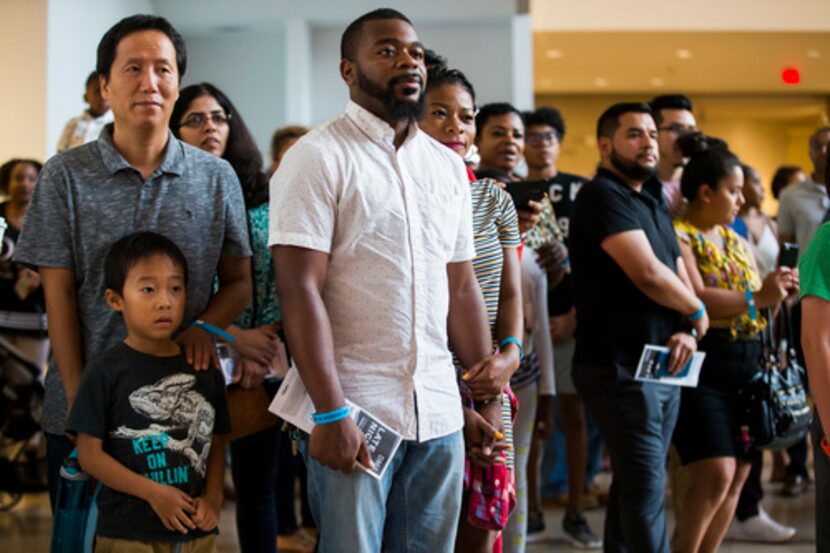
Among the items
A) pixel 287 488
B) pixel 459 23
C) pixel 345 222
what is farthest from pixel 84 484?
pixel 459 23

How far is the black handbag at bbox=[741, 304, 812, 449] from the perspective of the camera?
3.74 m

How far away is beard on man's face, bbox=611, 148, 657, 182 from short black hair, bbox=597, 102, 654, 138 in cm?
11

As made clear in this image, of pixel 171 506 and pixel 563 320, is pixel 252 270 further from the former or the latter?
pixel 563 320

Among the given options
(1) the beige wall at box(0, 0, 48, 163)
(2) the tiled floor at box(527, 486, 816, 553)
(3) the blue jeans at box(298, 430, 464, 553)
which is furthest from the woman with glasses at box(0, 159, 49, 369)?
(3) the blue jeans at box(298, 430, 464, 553)

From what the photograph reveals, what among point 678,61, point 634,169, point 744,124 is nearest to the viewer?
point 634,169

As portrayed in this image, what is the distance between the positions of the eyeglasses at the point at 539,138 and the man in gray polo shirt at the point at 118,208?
8.48 ft

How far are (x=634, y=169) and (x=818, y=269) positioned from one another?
3.80 ft

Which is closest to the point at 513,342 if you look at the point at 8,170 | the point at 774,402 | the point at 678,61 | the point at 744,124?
the point at 774,402

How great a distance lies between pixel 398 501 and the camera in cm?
233

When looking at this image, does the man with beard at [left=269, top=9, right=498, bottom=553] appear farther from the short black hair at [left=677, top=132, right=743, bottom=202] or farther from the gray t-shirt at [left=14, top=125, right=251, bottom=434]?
the short black hair at [left=677, top=132, right=743, bottom=202]

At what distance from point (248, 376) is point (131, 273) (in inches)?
22.0

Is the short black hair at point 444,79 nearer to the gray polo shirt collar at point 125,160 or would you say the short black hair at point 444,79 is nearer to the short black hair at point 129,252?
the gray polo shirt collar at point 125,160

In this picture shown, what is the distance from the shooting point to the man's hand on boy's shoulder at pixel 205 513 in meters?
2.49

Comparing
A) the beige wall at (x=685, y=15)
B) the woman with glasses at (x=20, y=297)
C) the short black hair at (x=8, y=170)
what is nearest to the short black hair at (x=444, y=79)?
the woman with glasses at (x=20, y=297)
